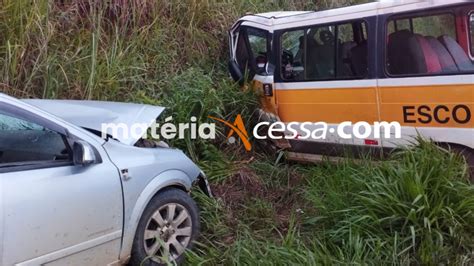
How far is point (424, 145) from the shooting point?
13.4 feet

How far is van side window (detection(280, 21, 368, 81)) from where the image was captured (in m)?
4.76

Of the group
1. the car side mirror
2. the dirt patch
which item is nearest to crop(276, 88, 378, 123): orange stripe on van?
the dirt patch

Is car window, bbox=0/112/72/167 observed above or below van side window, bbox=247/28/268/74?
below

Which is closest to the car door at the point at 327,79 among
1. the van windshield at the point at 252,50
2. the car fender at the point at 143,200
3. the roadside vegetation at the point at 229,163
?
the van windshield at the point at 252,50

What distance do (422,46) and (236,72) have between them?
A: 2337mm

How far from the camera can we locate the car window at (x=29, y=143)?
285cm

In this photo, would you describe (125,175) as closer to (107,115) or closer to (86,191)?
(86,191)

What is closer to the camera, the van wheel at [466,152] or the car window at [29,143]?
the car window at [29,143]

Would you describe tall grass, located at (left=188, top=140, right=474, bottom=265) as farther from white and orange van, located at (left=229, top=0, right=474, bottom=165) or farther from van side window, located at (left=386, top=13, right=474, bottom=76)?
van side window, located at (left=386, top=13, right=474, bottom=76)

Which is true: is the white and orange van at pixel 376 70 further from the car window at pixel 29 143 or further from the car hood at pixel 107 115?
the car window at pixel 29 143

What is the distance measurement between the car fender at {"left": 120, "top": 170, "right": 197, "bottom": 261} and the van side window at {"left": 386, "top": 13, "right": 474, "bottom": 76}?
2.26m

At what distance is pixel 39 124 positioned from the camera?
2.84 m

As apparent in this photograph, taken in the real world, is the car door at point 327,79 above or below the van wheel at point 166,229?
above

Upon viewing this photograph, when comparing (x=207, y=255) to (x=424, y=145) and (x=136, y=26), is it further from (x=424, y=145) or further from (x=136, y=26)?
(x=136, y=26)
